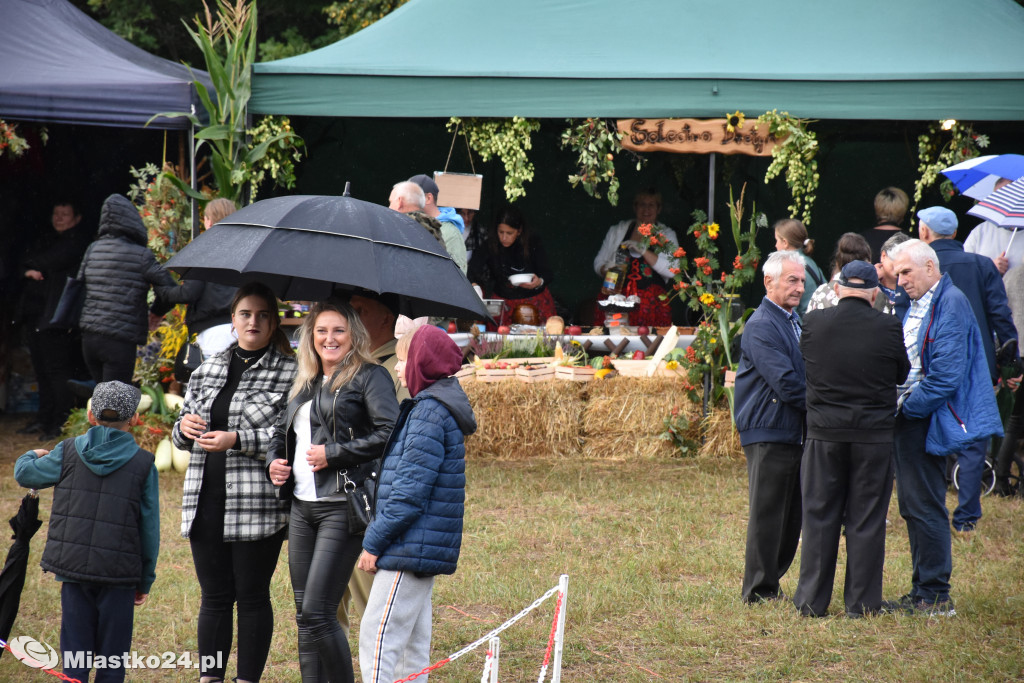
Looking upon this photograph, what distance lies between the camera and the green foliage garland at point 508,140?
25.9ft

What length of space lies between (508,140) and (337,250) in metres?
4.67

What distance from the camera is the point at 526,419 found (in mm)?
7848

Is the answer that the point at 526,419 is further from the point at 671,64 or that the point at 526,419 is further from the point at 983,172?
the point at 983,172

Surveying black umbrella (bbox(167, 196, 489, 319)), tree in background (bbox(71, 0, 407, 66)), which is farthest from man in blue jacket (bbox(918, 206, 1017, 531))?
tree in background (bbox(71, 0, 407, 66))

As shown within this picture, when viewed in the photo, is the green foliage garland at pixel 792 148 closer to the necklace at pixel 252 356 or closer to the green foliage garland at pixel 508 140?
the green foliage garland at pixel 508 140

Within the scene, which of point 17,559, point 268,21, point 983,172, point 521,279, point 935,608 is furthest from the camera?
point 268,21

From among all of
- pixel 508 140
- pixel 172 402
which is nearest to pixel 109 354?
pixel 172 402

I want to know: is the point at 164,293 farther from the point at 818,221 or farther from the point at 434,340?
the point at 818,221

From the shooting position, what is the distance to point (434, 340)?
3.39 metres

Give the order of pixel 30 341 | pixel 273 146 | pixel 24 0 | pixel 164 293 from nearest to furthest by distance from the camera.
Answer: pixel 164 293
pixel 273 146
pixel 30 341
pixel 24 0

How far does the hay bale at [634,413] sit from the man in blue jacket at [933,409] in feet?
9.87

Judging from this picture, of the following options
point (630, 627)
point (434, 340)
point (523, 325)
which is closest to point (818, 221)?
point (523, 325)

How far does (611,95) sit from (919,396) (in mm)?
3815

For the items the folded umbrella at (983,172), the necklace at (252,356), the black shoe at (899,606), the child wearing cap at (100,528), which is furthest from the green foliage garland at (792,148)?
the child wearing cap at (100,528)
